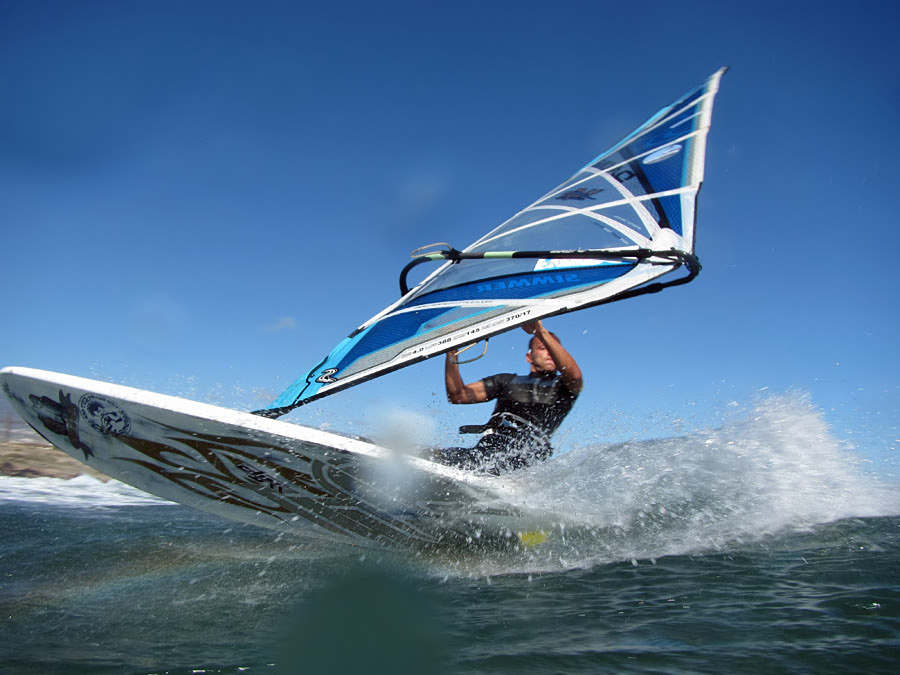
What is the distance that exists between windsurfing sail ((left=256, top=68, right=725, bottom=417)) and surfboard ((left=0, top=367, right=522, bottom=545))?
0.64m

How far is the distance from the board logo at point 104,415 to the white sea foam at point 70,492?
10.3 feet

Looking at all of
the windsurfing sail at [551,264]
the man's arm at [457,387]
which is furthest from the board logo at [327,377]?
the man's arm at [457,387]

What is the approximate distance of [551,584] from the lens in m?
3.02

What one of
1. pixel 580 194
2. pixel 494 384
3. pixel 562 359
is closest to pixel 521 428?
pixel 494 384

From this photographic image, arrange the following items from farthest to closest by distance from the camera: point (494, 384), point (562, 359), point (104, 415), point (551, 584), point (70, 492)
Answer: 1. point (70, 492)
2. point (494, 384)
3. point (562, 359)
4. point (104, 415)
5. point (551, 584)

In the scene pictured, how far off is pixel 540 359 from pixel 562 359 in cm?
24

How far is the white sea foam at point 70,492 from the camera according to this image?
6705 millimetres

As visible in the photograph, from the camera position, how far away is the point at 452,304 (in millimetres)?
4324

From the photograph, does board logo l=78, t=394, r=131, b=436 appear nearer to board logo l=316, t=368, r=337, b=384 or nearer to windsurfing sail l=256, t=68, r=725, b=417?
windsurfing sail l=256, t=68, r=725, b=417

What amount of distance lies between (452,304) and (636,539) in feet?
7.28

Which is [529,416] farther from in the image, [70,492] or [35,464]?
[35,464]

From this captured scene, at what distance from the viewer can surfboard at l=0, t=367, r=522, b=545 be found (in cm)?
337

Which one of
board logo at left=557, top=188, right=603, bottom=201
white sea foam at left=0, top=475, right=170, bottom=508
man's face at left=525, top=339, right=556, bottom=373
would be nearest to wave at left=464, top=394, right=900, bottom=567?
man's face at left=525, top=339, right=556, bottom=373

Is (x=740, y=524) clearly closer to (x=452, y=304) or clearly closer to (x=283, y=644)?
(x=452, y=304)
